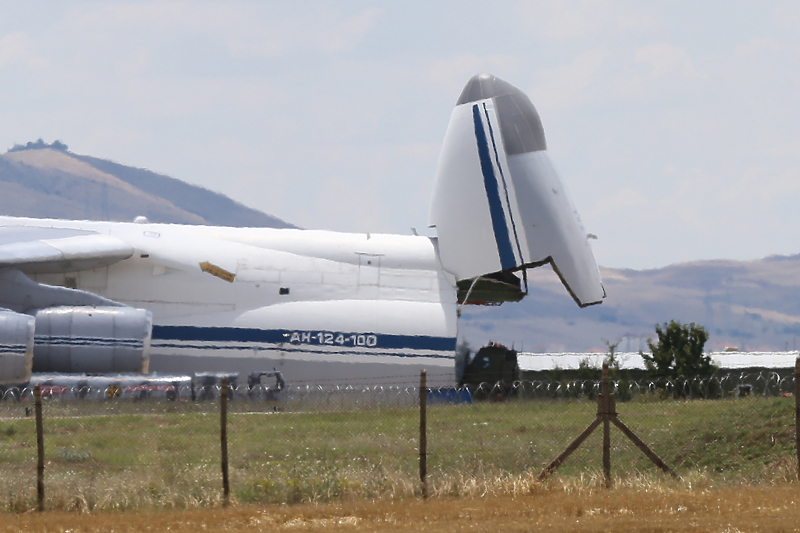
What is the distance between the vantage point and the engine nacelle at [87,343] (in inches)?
946

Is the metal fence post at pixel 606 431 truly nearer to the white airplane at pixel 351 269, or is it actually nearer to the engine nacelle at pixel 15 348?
the white airplane at pixel 351 269

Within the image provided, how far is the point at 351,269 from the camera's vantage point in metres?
28.0

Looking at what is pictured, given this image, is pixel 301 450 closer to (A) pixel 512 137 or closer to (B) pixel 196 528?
(B) pixel 196 528

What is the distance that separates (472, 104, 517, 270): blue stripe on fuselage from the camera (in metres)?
27.2

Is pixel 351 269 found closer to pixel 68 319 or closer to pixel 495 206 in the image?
pixel 495 206

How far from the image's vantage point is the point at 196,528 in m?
11.1

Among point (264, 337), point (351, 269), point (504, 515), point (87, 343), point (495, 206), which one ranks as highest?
point (495, 206)

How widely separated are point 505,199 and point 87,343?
36.3 ft

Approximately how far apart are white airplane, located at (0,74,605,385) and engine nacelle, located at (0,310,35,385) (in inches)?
110

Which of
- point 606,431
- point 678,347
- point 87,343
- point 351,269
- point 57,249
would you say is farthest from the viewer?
point 678,347

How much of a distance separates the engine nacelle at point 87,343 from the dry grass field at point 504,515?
1224 cm

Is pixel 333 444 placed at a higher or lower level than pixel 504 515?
higher

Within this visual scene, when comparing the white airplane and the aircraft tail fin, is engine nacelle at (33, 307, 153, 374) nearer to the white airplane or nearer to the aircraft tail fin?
the white airplane

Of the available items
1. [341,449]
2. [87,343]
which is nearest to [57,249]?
[87,343]
